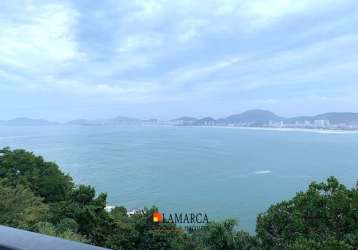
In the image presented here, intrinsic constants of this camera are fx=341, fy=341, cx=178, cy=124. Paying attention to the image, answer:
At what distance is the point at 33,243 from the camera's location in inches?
31.5

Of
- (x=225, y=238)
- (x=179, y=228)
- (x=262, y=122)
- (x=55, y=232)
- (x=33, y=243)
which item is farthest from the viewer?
(x=262, y=122)

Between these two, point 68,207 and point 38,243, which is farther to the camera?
point 68,207

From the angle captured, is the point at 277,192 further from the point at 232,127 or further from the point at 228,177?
the point at 232,127

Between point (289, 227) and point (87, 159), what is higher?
point (289, 227)

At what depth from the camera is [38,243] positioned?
0.80 m

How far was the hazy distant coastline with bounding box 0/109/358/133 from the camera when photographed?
9254cm

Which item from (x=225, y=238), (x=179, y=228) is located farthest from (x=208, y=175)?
(x=225, y=238)

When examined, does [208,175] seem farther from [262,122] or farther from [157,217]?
[262,122]

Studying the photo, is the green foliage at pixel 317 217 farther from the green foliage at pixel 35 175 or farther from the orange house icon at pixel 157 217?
the green foliage at pixel 35 175

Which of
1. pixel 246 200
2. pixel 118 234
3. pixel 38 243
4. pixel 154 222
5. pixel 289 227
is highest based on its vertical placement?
pixel 38 243

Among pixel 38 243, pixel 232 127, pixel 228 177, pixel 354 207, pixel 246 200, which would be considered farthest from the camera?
pixel 232 127

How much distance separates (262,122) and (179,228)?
11888cm

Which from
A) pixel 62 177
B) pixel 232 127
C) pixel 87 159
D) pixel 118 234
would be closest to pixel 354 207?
pixel 118 234

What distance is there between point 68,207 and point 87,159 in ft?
116
